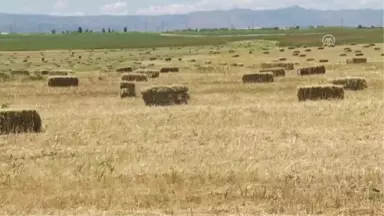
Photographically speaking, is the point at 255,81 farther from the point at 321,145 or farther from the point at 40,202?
the point at 40,202

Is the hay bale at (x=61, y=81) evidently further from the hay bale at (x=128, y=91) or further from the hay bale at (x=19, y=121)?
the hay bale at (x=19, y=121)

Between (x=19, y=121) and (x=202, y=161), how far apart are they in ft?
22.8

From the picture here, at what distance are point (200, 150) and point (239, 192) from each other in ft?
13.4

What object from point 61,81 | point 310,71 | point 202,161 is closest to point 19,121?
point 202,161

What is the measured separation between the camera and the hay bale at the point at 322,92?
26453mm

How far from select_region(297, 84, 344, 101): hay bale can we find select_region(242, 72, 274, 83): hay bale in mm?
9516

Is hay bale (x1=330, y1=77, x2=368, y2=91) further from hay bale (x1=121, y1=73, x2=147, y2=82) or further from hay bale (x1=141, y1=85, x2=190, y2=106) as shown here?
hay bale (x1=121, y1=73, x2=147, y2=82)

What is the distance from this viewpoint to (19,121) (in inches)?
785

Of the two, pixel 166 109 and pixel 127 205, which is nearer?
pixel 127 205

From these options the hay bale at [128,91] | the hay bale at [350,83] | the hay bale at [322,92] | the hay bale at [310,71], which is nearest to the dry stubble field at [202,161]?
the hay bale at [322,92]

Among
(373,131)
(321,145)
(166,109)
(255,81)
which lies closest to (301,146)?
(321,145)

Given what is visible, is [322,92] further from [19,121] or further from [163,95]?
[19,121]

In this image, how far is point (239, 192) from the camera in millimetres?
11992

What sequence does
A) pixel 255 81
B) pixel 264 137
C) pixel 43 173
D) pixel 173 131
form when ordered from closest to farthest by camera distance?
pixel 43 173, pixel 264 137, pixel 173 131, pixel 255 81
